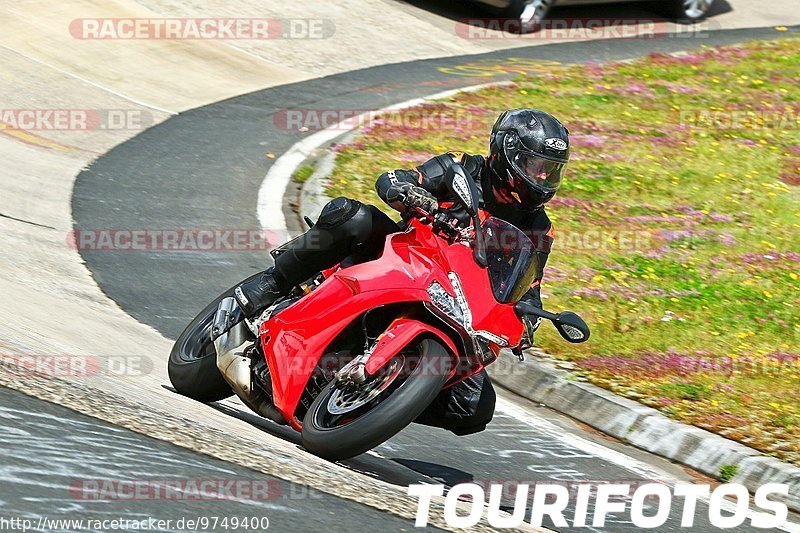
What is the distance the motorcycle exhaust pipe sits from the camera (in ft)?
19.5

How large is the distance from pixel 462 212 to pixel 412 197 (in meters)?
0.25

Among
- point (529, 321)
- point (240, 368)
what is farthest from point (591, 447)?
point (240, 368)

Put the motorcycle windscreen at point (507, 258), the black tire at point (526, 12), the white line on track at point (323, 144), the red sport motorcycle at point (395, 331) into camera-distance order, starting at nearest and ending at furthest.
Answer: the red sport motorcycle at point (395, 331), the motorcycle windscreen at point (507, 258), the white line on track at point (323, 144), the black tire at point (526, 12)

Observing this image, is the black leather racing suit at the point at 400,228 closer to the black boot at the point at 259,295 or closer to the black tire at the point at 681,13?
the black boot at the point at 259,295

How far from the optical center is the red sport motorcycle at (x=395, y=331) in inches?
206

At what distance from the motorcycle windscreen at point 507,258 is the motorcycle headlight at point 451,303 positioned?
0.62 ft

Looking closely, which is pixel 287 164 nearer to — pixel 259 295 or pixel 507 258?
pixel 259 295

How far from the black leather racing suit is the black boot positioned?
96 millimetres

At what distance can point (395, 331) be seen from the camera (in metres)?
5.30

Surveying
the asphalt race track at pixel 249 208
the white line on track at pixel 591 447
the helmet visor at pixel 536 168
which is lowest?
the white line on track at pixel 591 447

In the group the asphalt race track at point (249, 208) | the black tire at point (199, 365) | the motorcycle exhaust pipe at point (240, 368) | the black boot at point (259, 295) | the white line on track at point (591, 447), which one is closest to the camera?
the motorcycle exhaust pipe at point (240, 368)

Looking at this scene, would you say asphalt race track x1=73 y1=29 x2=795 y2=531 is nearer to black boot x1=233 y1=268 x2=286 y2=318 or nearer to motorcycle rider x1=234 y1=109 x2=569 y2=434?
motorcycle rider x1=234 y1=109 x2=569 y2=434

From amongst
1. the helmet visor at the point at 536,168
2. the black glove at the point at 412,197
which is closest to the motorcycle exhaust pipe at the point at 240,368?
the black glove at the point at 412,197

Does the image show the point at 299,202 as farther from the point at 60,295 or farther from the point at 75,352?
the point at 75,352
